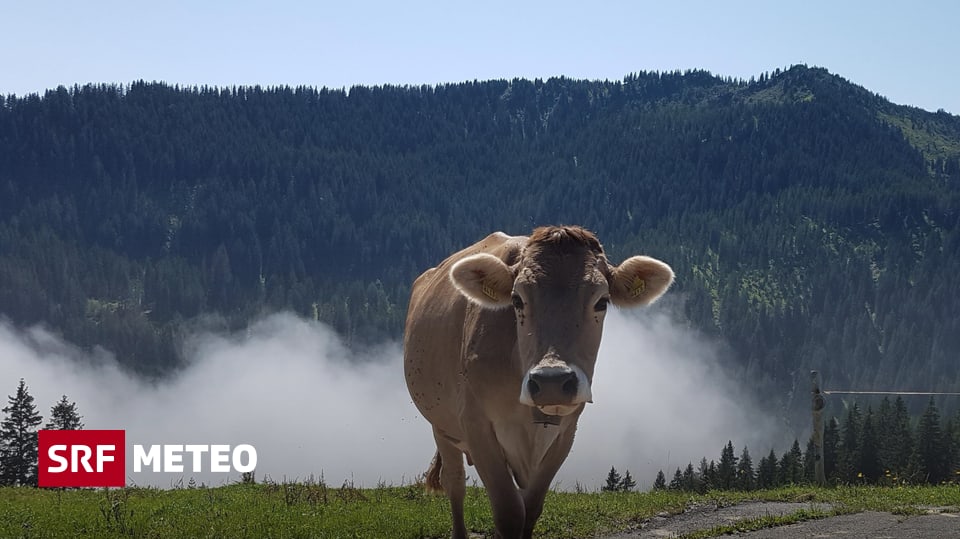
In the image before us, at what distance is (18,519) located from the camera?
45.5 ft

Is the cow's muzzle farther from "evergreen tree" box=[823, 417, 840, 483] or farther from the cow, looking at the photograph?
"evergreen tree" box=[823, 417, 840, 483]

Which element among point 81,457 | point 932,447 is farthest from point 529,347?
point 932,447

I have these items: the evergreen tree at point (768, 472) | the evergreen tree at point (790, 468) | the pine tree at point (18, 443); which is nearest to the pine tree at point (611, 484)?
the pine tree at point (18, 443)

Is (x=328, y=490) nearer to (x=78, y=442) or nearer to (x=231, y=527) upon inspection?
(x=231, y=527)

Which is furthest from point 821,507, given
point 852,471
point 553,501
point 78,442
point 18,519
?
point 852,471

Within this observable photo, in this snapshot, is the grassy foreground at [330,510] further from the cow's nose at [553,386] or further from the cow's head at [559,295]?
the cow's nose at [553,386]

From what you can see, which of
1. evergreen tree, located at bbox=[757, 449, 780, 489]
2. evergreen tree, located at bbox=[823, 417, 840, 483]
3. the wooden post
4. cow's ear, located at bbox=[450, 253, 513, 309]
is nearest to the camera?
cow's ear, located at bbox=[450, 253, 513, 309]

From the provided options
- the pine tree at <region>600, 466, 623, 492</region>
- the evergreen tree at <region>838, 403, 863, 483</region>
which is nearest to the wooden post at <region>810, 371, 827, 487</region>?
the pine tree at <region>600, 466, 623, 492</region>

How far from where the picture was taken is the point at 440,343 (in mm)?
10172

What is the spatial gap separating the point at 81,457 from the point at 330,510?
15.0 metres

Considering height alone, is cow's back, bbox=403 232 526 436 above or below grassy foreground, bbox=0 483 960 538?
above

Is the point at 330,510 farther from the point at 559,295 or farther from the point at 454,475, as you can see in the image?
the point at 559,295

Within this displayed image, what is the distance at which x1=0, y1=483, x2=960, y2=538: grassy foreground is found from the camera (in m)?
12.8

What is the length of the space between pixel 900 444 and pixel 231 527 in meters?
71.0
